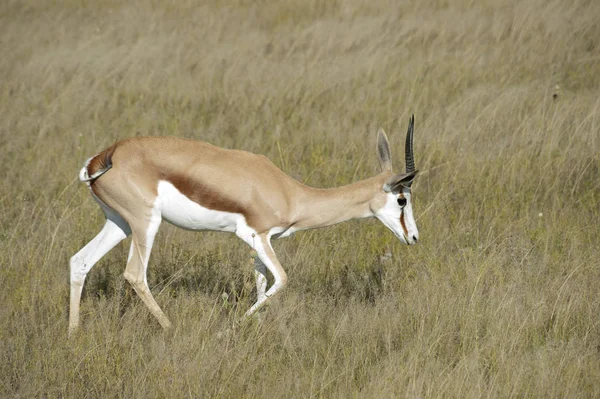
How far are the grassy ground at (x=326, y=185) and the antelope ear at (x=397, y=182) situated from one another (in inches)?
26.0

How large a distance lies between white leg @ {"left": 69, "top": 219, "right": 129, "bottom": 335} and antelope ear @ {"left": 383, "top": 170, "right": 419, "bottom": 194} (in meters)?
1.63

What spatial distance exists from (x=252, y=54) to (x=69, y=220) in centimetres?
475

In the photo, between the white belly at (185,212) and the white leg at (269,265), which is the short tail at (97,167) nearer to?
the white belly at (185,212)

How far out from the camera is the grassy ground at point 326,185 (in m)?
4.35

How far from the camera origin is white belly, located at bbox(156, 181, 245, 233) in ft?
16.2

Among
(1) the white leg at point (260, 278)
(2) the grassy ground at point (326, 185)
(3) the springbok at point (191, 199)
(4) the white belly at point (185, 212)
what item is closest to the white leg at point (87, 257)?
(3) the springbok at point (191, 199)

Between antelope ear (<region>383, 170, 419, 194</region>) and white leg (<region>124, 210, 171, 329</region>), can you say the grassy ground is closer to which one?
white leg (<region>124, 210, 171, 329</region>)

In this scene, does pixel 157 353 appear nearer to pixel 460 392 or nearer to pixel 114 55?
pixel 460 392

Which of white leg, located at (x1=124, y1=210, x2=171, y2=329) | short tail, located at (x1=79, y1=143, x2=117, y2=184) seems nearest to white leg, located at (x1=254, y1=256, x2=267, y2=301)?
white leg, located at (x1=124, y1=210, x2=171, y2=329)

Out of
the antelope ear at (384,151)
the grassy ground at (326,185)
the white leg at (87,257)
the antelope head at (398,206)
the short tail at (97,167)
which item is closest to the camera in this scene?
the grassy ground at (326,185)

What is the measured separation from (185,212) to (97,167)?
1.87ft

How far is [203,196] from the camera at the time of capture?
4.94 meters

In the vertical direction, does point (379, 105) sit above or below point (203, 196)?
below

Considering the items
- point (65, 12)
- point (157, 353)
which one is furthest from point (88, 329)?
point (65, 12)
